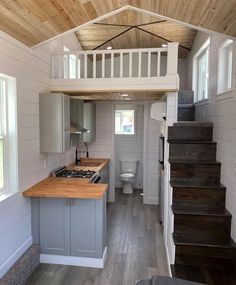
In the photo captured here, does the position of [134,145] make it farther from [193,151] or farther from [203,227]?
[203,227]

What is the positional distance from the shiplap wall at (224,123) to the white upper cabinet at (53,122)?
2142 millimetres

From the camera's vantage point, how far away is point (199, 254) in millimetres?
2777

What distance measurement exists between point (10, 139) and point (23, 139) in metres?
0.19

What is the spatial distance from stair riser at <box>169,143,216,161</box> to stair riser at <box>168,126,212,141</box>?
0.23 m

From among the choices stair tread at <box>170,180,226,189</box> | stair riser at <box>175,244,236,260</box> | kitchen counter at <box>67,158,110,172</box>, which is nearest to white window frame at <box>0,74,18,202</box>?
kitchen counter at <box>67,158,110,172</box>

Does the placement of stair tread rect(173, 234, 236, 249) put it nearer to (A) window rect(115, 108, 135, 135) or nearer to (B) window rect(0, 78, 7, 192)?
(B) window rect(0, 78, 7, 192)

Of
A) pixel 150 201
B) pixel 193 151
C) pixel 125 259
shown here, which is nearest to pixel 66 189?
pixel 125 259

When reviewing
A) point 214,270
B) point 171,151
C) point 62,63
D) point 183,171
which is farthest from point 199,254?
point 62,63

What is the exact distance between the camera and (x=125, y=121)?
6.80 meters

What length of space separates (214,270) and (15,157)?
2.57 metres

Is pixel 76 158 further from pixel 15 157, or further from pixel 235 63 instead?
pixel 235 63

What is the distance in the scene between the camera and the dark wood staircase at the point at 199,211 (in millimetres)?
2701

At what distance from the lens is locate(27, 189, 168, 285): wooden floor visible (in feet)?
9.46

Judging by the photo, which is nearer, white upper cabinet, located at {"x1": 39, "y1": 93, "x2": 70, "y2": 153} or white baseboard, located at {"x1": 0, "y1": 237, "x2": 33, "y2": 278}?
white baseboard, located at {"x1": 0, "y1": 237, "x2": 33, "y2": 278}
